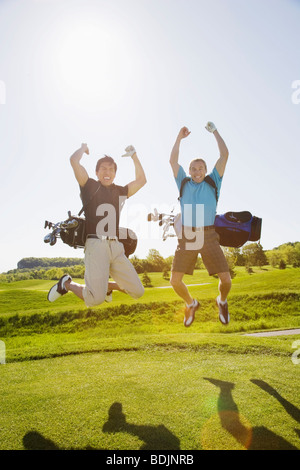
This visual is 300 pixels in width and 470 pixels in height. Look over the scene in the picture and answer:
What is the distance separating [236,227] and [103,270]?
2.23 metres

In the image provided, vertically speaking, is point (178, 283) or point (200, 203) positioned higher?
point (200, 203)

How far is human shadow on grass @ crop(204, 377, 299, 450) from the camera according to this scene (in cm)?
411

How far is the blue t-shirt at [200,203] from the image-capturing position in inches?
210

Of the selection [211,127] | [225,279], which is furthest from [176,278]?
[211,127]

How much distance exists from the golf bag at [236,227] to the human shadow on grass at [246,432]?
2500 millimetres

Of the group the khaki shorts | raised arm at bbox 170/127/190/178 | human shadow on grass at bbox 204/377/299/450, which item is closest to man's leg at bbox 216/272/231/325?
the khaki shorts

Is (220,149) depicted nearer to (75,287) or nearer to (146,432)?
(75,287)

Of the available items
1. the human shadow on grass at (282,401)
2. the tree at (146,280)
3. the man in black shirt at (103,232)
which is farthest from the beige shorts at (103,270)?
the tree at (146,280)

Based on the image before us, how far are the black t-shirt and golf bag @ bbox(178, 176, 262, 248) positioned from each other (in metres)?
1.60

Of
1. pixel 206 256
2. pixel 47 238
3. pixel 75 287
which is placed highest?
pixel 47 238

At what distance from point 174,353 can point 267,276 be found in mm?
19172

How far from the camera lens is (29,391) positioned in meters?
6.18

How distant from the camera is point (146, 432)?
439 centimetres
